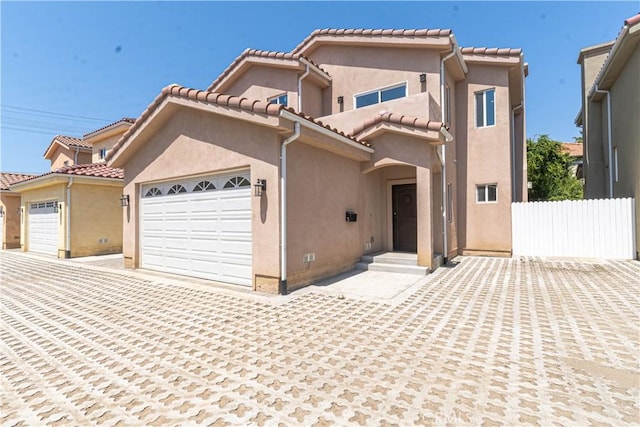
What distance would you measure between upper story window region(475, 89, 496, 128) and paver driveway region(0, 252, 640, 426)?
27.0 feet

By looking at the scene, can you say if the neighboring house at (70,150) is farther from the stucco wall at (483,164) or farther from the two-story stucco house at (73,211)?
the stucco wall at (483,164)

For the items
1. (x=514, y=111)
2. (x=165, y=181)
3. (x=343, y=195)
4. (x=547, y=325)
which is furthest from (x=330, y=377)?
(x=514, y=111)

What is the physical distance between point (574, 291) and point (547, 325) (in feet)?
9.90

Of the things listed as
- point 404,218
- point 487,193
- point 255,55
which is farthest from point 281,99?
point 487,193

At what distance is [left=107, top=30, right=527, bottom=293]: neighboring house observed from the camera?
7.34 metres

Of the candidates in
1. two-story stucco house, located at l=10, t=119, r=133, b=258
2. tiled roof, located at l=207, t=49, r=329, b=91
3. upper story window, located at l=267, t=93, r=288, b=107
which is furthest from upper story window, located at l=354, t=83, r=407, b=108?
two-story stucco house, located at l=10, t=119, r=133, b=258

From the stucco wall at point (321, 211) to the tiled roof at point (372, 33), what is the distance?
19.2ft

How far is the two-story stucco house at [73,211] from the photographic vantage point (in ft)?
44.1

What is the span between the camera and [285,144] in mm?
7035

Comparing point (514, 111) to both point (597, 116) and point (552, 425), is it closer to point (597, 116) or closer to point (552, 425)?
point (597, 116)

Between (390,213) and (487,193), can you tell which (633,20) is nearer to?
(487,193)

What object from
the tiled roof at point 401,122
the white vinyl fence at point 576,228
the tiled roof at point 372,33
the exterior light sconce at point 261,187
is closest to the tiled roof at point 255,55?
the tiled roof at point 372,33

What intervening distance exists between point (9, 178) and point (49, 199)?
9.32 meters

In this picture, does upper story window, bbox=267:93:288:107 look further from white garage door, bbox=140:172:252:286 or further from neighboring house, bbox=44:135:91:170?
neighboring house, bbox=44:135:91:170
